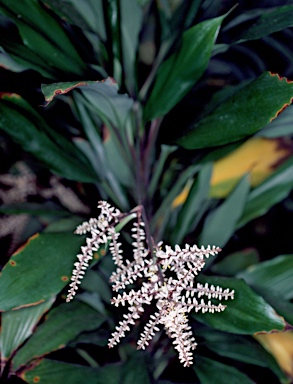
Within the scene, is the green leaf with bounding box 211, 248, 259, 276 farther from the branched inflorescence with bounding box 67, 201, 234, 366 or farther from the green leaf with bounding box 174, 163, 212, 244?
the branched inflorescence with bounding box 67, 201, 234, 366

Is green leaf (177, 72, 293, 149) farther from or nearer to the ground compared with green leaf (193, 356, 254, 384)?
farther from the ground

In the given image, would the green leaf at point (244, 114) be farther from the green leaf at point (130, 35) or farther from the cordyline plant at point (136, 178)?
the green leaf at point (130, 35)

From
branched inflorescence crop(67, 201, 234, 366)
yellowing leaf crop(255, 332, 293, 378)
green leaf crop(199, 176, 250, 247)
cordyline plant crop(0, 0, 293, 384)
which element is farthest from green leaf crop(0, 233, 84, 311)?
yellowing leaf crop(255, 332, 293, 378)

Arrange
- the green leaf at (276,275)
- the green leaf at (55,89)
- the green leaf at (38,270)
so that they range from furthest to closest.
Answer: the green leaf at (276,275)
the green leaf at (38,270)
the green leaf at (55,89)

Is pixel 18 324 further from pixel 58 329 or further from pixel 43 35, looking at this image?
pixel 43 35

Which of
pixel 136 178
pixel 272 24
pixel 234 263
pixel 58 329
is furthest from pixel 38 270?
pixel 272 24

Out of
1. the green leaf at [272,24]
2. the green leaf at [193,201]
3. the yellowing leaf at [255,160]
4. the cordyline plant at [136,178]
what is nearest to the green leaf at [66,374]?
the cordyline plant at [136,178]

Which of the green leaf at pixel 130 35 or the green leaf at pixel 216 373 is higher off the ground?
the green leaf at pixel 130 35
